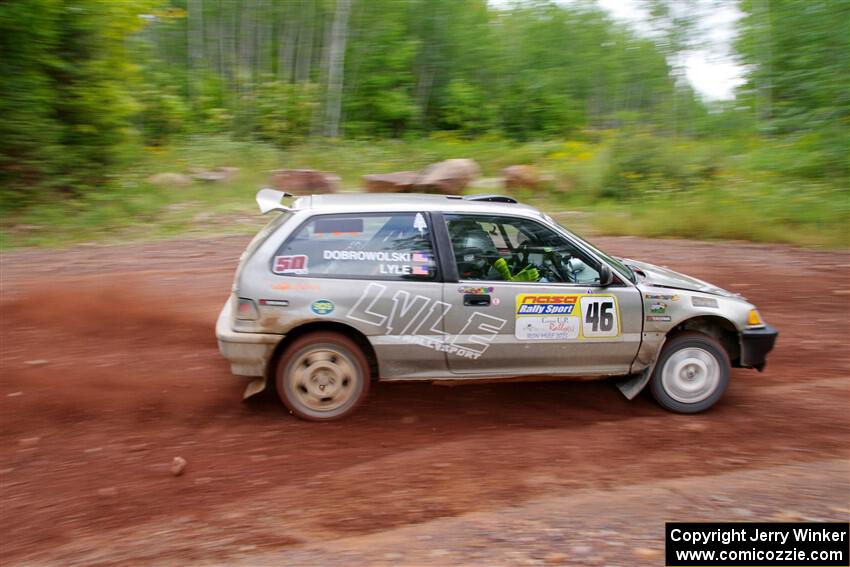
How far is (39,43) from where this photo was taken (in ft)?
40.2

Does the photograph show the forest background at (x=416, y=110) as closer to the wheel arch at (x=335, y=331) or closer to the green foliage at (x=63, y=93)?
the green foliage at (x=63, y=93)

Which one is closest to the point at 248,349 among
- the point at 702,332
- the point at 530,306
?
the point at 530,306

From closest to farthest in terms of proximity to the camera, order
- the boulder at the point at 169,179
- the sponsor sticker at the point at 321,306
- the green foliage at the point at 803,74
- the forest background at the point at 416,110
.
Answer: the sponsor sticker at the point at 321,306 < the forest background at the point at 416,110 < the green foliage at the point at 803,74 < the boulder at the point at 169,179

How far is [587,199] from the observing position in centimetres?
1619

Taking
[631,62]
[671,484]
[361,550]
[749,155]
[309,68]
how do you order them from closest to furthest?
[361,550], [671,484], [749,155], [631,62], [309,68]

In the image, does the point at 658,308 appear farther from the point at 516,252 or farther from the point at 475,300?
the point at 475,300

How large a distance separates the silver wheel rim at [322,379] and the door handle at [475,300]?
98 centimetres

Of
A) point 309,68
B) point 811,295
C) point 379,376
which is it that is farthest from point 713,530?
point 309,68

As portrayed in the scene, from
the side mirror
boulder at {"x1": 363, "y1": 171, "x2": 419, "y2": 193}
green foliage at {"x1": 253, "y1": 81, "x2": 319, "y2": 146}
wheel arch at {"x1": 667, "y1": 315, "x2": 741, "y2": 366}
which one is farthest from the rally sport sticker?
green foliage at {"x1": 253, "y1": 81, "x2": 319, "y2": 146}

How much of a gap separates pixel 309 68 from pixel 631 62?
12.0 metres

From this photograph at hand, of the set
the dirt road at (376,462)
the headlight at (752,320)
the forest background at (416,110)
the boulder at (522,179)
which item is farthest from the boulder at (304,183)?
the headlight at (752,320)

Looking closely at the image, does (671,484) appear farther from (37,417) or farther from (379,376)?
(37,417)

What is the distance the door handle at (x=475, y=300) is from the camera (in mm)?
5168

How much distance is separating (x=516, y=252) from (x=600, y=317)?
81cm
